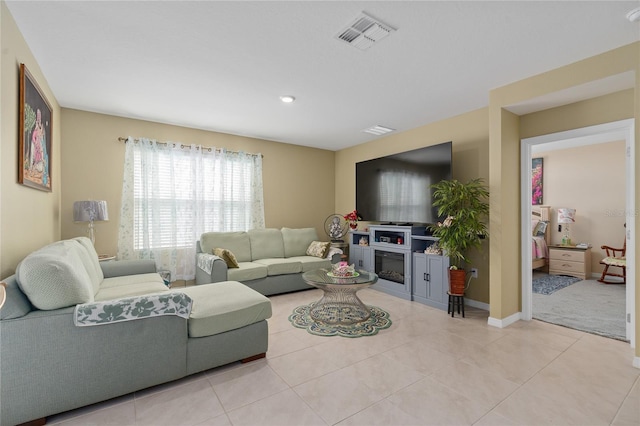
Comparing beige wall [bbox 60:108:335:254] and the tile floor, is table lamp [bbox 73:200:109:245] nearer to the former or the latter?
beige wall [bbox 60:108:335:254]

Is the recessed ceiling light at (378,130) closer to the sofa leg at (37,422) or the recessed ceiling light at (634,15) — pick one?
the recessed ceiling light at (634,15)

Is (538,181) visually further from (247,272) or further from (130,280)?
(130,280)

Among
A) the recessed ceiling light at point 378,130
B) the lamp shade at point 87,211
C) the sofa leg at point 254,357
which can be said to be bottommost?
the sofa leg at point 254,357

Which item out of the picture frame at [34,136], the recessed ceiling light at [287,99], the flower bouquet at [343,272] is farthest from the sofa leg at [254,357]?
the recessed ceiling light at [287,99]

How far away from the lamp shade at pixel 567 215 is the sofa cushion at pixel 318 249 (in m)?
4.79

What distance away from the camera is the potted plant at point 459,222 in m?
3.44

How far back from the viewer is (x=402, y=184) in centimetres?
455

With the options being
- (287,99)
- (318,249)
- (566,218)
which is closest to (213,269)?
(318,249)

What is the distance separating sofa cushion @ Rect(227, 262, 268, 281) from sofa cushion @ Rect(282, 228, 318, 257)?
92 cm

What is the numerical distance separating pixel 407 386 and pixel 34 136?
3.65 metres

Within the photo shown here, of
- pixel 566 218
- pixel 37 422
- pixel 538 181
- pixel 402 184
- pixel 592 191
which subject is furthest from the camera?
pixel 538 181

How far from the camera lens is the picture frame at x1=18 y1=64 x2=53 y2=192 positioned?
2219mm

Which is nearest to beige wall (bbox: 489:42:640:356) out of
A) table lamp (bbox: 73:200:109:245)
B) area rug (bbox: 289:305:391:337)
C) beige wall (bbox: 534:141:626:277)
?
area rug (bbox: 289:305:391:337)

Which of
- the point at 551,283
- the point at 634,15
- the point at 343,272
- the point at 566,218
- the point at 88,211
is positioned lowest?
the point at 551,283
